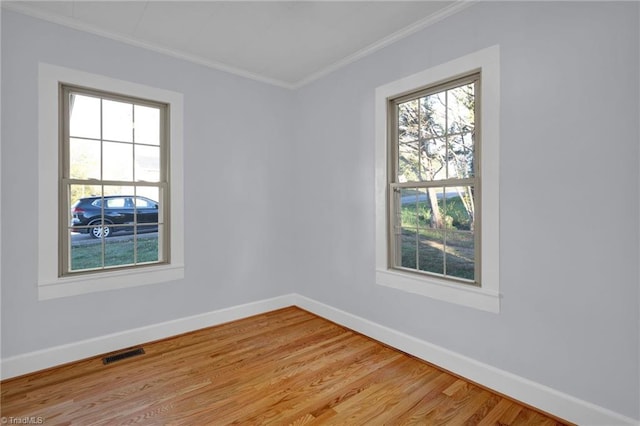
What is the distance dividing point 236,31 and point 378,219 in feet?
6.99

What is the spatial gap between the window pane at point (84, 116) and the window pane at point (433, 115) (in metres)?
2.91

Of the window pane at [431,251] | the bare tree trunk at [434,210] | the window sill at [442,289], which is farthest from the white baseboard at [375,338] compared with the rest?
the bare tree trunk at [434,210]

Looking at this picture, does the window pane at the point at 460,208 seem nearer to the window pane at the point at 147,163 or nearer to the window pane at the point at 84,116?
the window pane at the point at 147,163

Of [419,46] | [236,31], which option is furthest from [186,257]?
[419,46]

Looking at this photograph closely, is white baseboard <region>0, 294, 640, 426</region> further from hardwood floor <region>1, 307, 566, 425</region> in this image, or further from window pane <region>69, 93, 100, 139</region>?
window pane <region>69, 93, 100, 139</region>

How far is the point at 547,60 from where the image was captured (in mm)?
2088

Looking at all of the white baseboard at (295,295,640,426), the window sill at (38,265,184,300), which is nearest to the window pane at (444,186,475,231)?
the white baseboard at (295,295,640,426)

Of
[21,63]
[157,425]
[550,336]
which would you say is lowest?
[157,425]

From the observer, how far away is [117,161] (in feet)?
10.1

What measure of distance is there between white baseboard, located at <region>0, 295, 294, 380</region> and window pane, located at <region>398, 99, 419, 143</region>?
244 centimetres

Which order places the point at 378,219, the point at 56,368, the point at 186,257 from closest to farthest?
the point at 56,368
the point at 378,219
the point at 186,257

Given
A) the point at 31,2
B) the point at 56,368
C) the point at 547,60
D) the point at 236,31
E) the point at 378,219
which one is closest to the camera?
the point at 547,60

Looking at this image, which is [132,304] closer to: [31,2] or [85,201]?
[85,201]

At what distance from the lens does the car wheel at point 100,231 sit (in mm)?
2953
